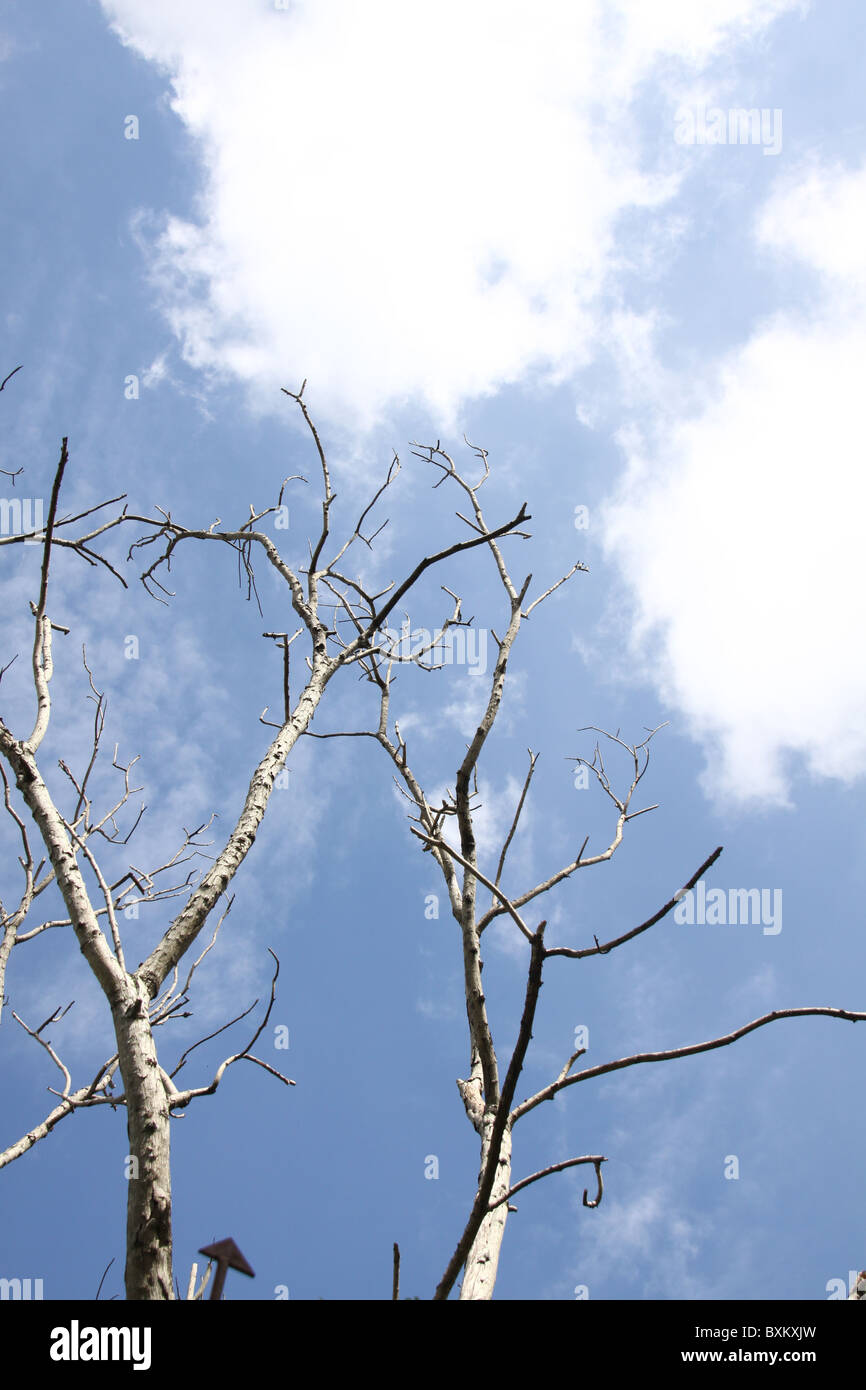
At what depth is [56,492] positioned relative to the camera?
256 cm

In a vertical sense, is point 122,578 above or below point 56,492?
above

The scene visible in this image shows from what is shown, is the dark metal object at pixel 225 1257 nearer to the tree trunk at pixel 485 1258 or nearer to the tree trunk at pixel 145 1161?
the tree trunk at pixel 145 1161

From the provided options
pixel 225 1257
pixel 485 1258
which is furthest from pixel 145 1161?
pixel 485 1258

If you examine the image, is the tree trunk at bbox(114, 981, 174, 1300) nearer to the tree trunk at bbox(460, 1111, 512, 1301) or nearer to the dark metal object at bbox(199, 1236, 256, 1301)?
the dark metal object at bbox(199, 1236, 256, 1301)

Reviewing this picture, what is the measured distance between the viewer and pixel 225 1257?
1.81 meters

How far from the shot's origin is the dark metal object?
1.77 meters

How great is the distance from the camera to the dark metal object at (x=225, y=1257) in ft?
5.80

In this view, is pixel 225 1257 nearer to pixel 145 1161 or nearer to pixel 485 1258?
pixel 145 1161
